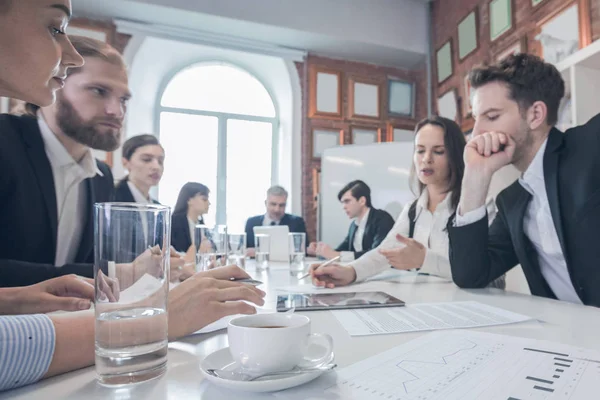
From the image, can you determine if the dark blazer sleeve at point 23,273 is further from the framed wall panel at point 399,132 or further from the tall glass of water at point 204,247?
the framed wall panel at point 399,132

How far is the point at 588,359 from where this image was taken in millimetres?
511

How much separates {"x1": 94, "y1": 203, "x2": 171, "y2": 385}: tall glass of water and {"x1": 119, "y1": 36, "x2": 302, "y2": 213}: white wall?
3.92 metres

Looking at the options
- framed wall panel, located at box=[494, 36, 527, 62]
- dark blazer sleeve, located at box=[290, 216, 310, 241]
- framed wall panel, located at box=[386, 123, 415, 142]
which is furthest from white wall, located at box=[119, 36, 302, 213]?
framed wall panel, located at box=[494, 36, 527, 62]

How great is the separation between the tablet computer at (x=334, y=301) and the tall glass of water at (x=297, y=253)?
0.54m

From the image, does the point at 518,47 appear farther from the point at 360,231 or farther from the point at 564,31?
the point at 360,231

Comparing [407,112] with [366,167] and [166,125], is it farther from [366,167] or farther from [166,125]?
[166,125]

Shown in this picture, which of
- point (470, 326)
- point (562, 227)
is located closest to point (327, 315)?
point (470, 326)

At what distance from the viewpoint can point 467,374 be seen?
46 centimetres

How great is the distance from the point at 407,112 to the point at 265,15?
195 centimetres

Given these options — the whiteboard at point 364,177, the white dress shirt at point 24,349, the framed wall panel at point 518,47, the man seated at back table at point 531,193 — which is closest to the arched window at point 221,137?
the whiteboard at point 364,177

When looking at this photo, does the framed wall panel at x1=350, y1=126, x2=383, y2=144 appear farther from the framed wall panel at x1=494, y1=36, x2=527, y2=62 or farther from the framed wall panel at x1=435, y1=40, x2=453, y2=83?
the framed wall panel at x1=494, y1=36, x2=527, y2=62

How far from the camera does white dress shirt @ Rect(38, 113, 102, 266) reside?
141 cm

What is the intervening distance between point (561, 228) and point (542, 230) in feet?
0.29

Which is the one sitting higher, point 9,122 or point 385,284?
point 9,122
